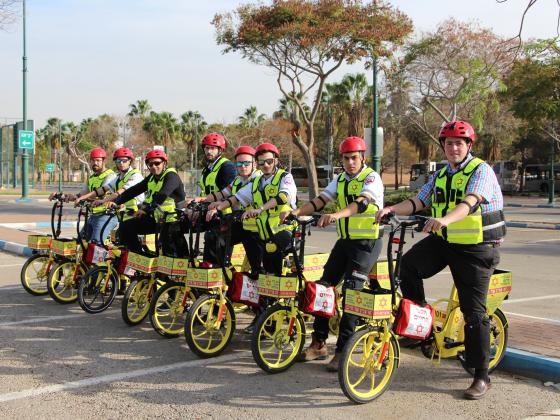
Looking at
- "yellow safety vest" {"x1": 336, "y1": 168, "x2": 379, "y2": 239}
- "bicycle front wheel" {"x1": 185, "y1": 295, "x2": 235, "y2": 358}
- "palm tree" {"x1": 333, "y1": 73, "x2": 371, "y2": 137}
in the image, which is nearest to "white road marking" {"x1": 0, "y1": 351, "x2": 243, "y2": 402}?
"bicycle front wheel" {"x1": 185, "y1": 295, "x2": 235, "y2": 358}

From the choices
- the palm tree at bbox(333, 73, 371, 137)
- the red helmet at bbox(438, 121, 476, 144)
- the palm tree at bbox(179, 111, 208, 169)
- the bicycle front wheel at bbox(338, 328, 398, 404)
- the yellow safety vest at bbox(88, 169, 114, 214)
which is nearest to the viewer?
the bicycle front wheel at bbox(338, 328, 398, 404)

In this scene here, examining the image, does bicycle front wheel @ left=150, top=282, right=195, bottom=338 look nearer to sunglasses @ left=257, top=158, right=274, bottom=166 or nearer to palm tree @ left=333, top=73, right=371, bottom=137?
sunglasses @ left=257, top=158, right=274, bottom=166

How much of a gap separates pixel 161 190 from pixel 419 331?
11.5ft

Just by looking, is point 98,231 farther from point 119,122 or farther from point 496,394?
point 119,122

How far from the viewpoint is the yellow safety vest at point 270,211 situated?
20.1 ft

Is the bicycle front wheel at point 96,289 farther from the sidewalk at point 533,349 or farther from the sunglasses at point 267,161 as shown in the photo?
the sidewalk at point 533,349

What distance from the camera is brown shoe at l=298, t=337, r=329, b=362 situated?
220 inches

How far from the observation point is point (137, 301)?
6773mm

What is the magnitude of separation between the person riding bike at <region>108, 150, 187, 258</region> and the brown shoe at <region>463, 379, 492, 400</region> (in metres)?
3.53

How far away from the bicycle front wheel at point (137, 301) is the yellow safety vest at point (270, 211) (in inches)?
54.9

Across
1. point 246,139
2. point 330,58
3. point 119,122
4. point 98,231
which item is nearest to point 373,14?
point 330,58

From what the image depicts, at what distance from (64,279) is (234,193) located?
266 centimetres

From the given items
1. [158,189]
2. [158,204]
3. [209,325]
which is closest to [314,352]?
[209,325]

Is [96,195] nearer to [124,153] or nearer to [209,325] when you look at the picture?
[124,153]
